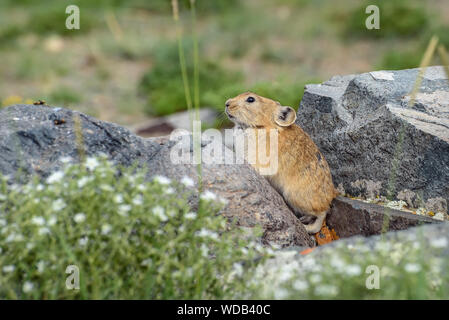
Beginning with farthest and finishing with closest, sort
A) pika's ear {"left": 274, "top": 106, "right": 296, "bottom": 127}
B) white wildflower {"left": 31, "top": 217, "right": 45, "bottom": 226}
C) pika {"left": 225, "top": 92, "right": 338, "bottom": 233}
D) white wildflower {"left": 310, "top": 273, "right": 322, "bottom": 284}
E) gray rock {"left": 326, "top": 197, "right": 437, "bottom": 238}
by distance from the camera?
pika's ear {"left": 274, "top": 106, "right": 296, "bottom": 127}
pika {"left": 225, "top": 92, "right": 338, "bottom": 233}
gray rock {"left": 326, "top": 197, "right": 437, "bottom": 238}
white wildflower {"left": 31, "top": 217, "right": 45, "bottom": 226}
white wildflower {"left": 310, "top": 273, "right": 322, "bottom": 284}

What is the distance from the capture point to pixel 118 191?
3352 millimetres

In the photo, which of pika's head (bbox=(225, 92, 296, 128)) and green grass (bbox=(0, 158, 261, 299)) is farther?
pika's head (bbox=(225, 92, 296, 128))

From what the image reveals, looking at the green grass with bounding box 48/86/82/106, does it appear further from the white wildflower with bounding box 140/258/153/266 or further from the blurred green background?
the white wildflower with bounding box 140/258/153/266

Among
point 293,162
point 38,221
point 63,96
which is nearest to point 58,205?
point 38,221

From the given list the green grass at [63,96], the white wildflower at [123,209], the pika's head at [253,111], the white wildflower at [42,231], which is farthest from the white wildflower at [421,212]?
the green grass at [63,96]

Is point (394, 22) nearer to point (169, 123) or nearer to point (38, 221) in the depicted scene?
point (169, 123)

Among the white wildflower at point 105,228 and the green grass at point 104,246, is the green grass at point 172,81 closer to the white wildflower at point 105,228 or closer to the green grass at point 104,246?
the green grass at point 104,246

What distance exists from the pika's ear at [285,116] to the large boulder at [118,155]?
86cm

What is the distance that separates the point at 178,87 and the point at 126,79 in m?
1.71

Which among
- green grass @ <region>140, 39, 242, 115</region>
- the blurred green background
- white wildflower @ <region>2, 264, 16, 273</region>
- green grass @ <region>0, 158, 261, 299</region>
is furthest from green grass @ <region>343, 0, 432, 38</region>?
white wildflower @ <region>2, 264, 16, 273</region>

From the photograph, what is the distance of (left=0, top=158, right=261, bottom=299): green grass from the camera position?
3084 mm

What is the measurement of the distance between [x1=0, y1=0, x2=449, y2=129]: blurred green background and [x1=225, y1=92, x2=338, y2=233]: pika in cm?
440
